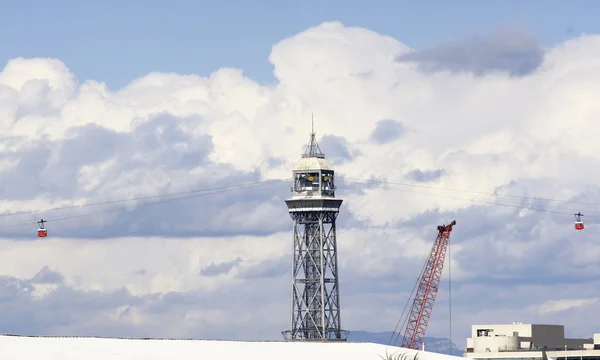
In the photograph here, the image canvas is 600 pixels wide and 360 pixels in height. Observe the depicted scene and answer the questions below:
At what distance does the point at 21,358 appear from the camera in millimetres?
199375
